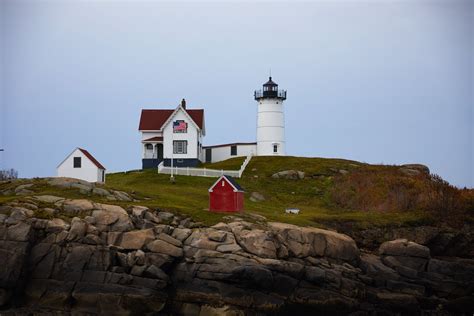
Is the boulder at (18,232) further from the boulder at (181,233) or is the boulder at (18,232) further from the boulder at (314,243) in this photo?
the boulder at (314,243)

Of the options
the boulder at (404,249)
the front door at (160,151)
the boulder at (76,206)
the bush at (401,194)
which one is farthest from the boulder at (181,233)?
the front door at (160,151)

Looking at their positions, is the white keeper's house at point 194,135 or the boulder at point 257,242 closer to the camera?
the boulder at point 257,242

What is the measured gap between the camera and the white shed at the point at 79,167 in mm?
65000

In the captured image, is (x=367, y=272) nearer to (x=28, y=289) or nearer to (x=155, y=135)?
(x=28, y=289)

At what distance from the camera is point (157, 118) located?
3329 inches

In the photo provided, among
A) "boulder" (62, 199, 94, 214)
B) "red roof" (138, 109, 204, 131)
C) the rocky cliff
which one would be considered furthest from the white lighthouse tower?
"boulder" (62, 199, 94, 214)

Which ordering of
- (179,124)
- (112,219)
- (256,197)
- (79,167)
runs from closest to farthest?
(112,219)
(79,167)
(256,197)
(179,124)

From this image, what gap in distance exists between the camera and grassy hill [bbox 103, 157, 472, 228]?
5822cm

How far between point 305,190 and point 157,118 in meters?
20.1

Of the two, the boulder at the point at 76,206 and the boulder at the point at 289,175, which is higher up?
the boulder at the point at 289,175

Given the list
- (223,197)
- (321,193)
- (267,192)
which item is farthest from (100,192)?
(321,193)

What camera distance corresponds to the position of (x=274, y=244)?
50.0 metres

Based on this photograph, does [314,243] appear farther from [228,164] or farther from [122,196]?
[228,164]

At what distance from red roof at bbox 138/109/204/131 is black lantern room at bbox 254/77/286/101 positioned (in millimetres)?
7951
